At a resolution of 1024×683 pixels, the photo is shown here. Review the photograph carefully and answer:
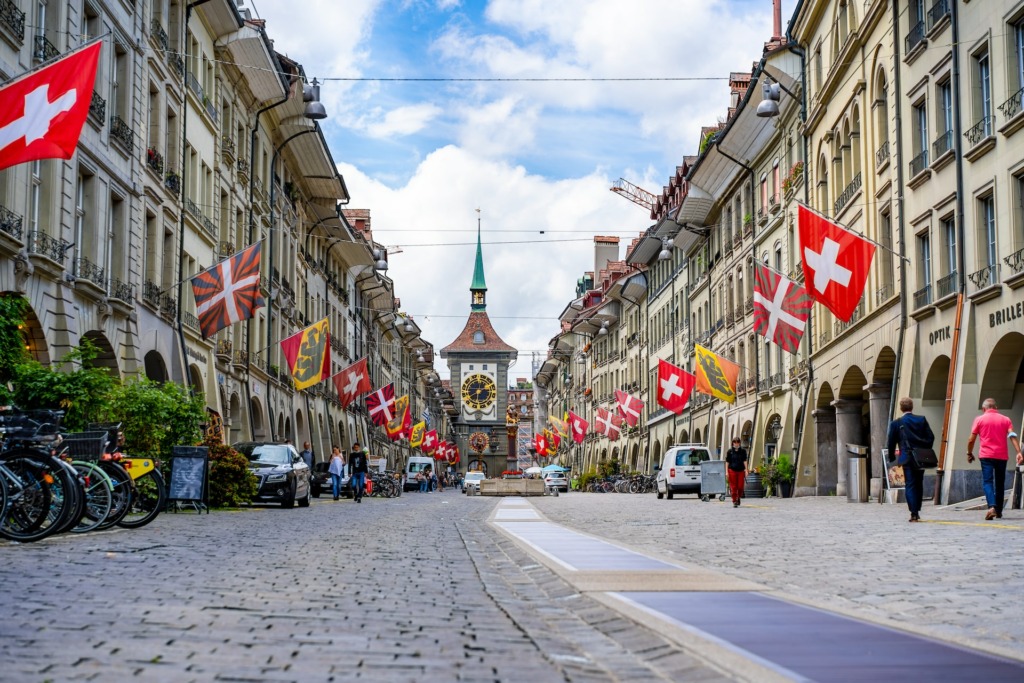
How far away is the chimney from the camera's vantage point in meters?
110

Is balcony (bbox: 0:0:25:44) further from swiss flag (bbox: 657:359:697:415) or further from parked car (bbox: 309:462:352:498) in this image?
swiss flag (bbox: 657:359:697:415)

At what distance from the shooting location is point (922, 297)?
96.4ft

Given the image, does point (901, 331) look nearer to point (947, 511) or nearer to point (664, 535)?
point (947, 511)

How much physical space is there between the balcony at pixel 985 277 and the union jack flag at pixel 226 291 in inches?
583

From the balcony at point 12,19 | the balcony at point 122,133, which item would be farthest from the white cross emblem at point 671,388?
the balcony at point 12,19

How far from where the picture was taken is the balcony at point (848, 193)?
35.8 metres

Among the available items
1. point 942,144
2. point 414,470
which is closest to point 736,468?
point 942,144

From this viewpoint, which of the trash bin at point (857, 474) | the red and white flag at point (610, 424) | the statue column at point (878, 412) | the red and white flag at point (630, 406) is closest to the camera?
the trash bin at point (857, 474)

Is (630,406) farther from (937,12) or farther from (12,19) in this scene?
(12,19)

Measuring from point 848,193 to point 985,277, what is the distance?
1183 centimetres

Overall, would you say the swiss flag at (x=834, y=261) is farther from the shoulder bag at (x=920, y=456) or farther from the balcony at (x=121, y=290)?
the balcony at (x=121, y=290)

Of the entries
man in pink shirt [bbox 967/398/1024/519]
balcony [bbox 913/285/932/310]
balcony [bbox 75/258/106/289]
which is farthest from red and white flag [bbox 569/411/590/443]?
man in pink shirt [bbox 967/398/1024/519]

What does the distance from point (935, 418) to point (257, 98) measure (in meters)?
26.6

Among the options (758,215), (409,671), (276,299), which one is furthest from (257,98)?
(409,671)
